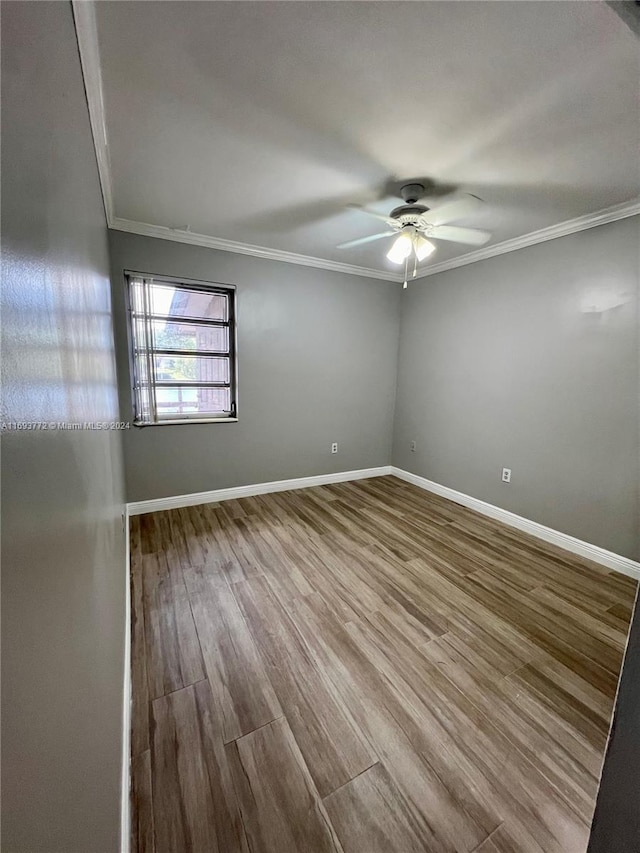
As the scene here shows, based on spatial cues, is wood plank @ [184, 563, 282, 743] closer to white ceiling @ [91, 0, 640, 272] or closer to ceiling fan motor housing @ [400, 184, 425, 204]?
white ceiling @ [91, 0, 640, 272]

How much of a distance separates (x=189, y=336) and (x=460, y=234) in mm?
2436

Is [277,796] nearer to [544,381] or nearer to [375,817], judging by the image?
[375,817]

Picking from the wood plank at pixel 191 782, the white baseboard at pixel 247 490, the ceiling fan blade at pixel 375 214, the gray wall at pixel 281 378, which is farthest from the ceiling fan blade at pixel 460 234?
the wood plank at pixel 191 782

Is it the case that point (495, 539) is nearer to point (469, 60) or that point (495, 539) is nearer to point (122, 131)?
point (469, 60)

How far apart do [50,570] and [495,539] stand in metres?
3.08

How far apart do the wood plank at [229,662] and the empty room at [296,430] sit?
0.02 meters

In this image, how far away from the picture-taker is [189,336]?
3.08 meters

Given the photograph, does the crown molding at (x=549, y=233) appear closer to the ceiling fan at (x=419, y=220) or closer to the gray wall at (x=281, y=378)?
the ceiling fan at (x=419, y=220)

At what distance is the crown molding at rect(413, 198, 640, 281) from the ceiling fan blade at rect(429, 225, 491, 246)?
9.7 inches

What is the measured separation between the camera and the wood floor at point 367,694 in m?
1.03

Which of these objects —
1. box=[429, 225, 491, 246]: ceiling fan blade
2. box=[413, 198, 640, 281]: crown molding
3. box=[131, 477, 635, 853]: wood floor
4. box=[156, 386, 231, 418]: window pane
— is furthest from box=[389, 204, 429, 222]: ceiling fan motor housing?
box=[131, 477, 635, 853]: wood floor

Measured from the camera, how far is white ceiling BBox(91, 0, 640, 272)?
1096mm

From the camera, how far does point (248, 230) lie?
8.98ft

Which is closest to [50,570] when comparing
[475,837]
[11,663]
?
[11,663]
